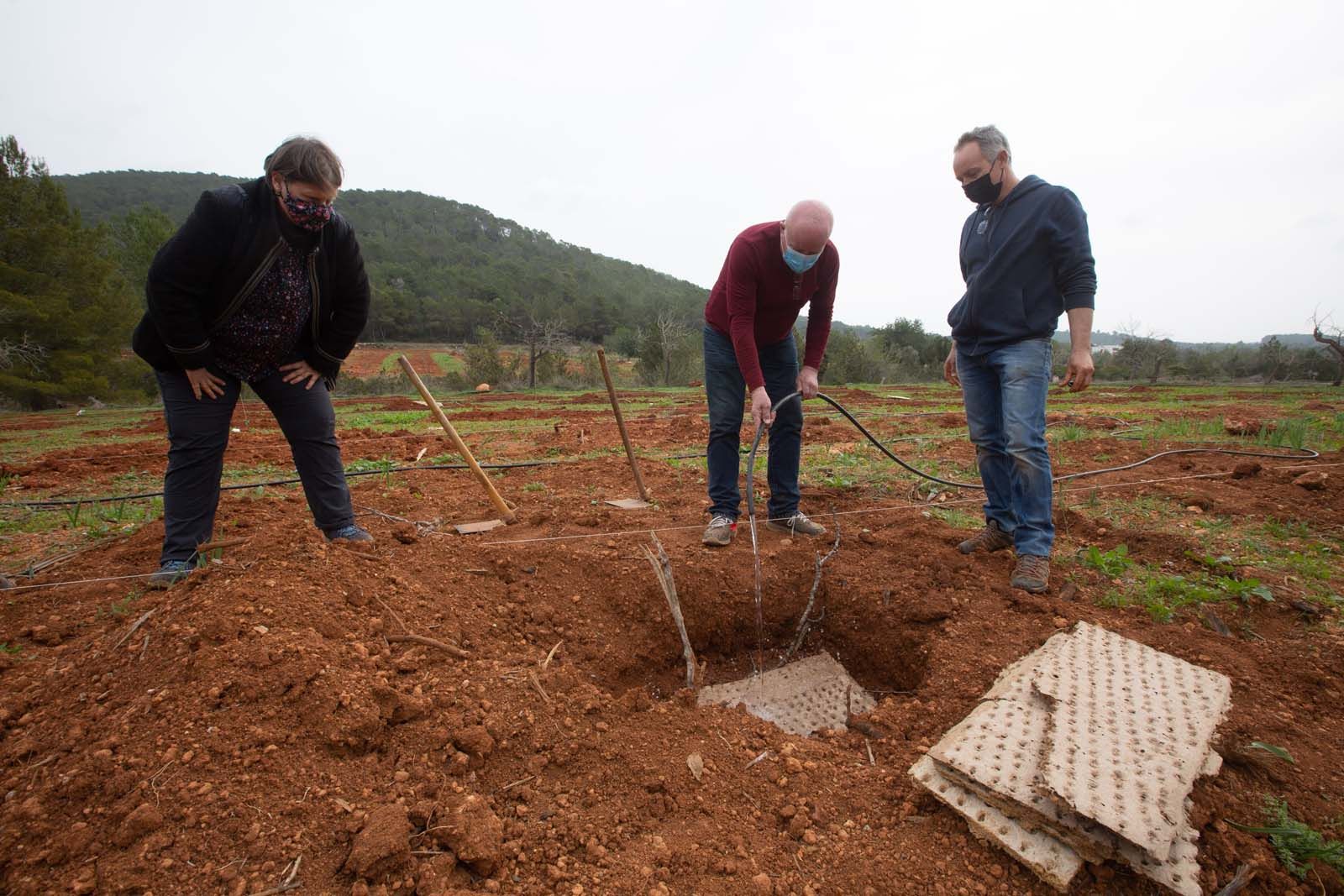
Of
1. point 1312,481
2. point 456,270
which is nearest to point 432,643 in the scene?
point 1312,481

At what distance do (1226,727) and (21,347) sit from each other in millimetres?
24075

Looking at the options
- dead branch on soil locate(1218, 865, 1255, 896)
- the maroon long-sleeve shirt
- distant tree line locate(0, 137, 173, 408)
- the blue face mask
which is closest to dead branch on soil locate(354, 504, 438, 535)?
the maroon long-sleeve shirt

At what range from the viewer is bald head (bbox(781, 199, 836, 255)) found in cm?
267

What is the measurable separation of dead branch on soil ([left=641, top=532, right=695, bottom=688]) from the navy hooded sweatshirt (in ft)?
6.26

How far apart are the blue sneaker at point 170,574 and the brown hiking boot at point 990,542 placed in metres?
3.55

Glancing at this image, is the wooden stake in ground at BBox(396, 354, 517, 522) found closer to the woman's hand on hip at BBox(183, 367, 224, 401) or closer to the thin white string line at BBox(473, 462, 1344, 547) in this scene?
the thin white string line at BBox(473, 462, 1344, 547)

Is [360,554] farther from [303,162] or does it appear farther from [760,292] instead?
[760,292]

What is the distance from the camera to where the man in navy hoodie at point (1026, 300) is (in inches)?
103

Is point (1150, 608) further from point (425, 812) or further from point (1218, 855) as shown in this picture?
point (425, 812)

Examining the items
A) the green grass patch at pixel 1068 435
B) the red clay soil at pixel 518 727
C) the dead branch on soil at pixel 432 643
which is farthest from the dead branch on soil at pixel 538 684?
the green grass patch at pixel 1068 435

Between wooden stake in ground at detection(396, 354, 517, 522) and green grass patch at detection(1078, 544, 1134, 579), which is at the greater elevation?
wooden stake in ground at detection(396, 354, 517, 522)

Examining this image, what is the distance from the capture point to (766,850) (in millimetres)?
1498

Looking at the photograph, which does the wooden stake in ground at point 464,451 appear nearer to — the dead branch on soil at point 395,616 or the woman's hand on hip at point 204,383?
the woman's hand on hip at point 204,383

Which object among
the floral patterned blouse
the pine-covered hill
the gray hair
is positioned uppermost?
the pine-covered hill
